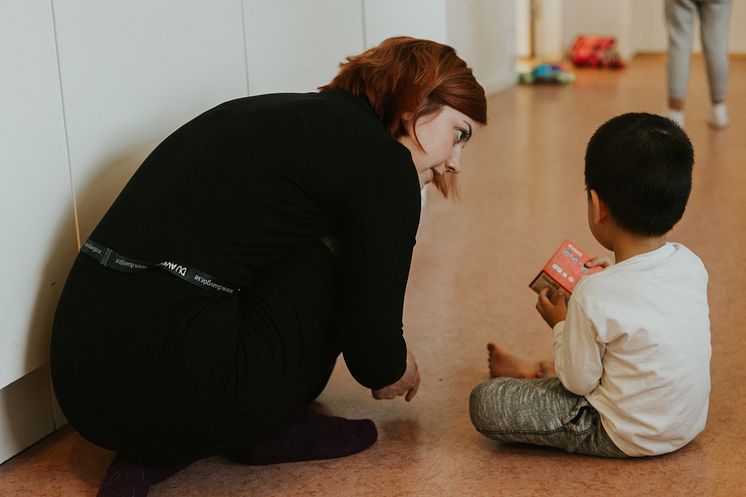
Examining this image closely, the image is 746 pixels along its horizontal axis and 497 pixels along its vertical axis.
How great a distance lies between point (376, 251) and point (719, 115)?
2937mm

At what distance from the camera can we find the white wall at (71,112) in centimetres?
140

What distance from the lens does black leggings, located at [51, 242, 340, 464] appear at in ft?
4.28

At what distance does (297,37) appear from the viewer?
7.25ft

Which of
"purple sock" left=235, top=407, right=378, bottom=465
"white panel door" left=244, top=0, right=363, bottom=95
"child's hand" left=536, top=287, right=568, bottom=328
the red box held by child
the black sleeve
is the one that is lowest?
"purple sock" left=235, top=407, right=378, bottom=465

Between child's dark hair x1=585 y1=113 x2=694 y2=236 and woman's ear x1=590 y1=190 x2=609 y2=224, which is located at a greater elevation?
child's dark hair x1=585 y1=113 x2=694 y2=236

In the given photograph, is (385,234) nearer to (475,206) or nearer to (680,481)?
(680,481)

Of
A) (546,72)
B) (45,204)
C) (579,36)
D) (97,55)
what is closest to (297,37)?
(97,55)

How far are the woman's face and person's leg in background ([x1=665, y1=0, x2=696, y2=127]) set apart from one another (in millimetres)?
2545

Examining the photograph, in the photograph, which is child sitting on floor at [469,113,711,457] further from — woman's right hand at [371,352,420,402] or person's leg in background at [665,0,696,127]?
person's leg in background at [665,0,696,127]

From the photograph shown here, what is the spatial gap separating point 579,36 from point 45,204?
5096mm

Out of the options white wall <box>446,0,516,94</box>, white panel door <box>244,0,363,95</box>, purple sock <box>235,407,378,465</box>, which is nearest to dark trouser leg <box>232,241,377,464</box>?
purple sock <box>235,407,378,465</box>

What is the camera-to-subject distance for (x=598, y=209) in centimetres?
146

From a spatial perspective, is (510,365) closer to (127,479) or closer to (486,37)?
(127,479)

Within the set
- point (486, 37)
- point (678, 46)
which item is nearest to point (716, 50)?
point (678, 46)
